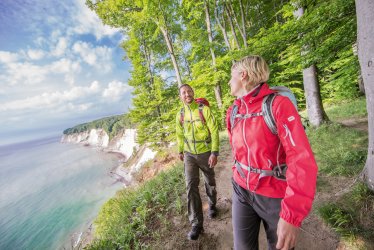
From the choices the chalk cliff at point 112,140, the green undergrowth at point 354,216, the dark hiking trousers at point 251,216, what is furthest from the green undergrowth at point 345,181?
the chalk cliff at point 112,140

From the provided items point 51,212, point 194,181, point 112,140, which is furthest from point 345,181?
point 112,140

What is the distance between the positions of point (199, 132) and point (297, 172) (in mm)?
2102

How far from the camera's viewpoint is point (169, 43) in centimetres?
1021

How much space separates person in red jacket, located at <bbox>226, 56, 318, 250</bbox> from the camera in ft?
3.65

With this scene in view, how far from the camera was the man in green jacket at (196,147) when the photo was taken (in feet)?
10.1

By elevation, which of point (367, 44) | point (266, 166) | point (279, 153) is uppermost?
point (367, 44)

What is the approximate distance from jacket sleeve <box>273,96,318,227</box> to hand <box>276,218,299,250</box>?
33 millimetres

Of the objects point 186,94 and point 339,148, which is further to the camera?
point 339,148

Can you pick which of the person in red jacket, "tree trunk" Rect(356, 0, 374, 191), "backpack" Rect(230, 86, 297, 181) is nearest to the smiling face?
the person in red jacket

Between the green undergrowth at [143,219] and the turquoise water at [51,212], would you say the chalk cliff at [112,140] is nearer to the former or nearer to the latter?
the turquoise water at [51,212]

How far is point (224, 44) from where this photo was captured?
13.6 meters

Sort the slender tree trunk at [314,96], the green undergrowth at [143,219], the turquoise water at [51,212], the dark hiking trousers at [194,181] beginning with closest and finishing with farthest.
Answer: the dark hiking trousers at [194,181] → the green undergrowth at [143,219] → the slender tree trunk at [314,96] → the turquoise water at [51,212]

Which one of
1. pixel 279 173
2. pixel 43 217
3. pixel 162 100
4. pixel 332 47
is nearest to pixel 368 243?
pixel 279 173

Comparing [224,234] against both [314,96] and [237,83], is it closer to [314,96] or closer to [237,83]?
[237,83]
